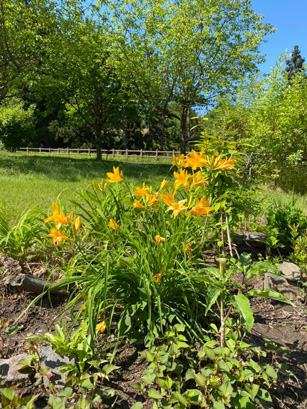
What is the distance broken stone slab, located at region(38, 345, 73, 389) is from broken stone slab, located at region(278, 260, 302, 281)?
150cm

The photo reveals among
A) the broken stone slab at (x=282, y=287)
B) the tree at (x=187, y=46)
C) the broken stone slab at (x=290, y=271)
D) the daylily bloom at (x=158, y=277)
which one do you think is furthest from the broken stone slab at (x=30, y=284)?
the tree at (x=187, y=46)

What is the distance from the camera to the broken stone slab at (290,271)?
203 cm

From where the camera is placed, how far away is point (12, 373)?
1164mm

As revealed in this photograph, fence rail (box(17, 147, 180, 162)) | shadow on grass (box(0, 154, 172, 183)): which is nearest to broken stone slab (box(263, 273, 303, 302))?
shadow on grass (box(0, 154, 172, 183))

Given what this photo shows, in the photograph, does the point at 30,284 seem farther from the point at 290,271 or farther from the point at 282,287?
the point at 290,271

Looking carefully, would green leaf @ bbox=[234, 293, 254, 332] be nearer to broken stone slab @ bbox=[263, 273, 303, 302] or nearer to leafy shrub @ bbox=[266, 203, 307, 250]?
broken stone slab @ bbox=[263, 273, 303, 302]

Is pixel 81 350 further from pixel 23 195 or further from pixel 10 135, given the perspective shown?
pixel 10 135

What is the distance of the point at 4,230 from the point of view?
2012 mm

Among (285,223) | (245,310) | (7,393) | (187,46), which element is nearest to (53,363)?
(7,393)

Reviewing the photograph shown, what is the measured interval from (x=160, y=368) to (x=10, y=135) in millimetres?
23362

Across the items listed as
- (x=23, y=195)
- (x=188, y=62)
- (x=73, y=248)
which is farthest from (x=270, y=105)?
(x=73, y=248)

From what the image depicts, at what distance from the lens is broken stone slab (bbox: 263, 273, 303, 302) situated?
1.92m

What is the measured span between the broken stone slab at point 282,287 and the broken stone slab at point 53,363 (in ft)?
4.40

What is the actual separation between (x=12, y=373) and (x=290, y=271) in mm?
1841
